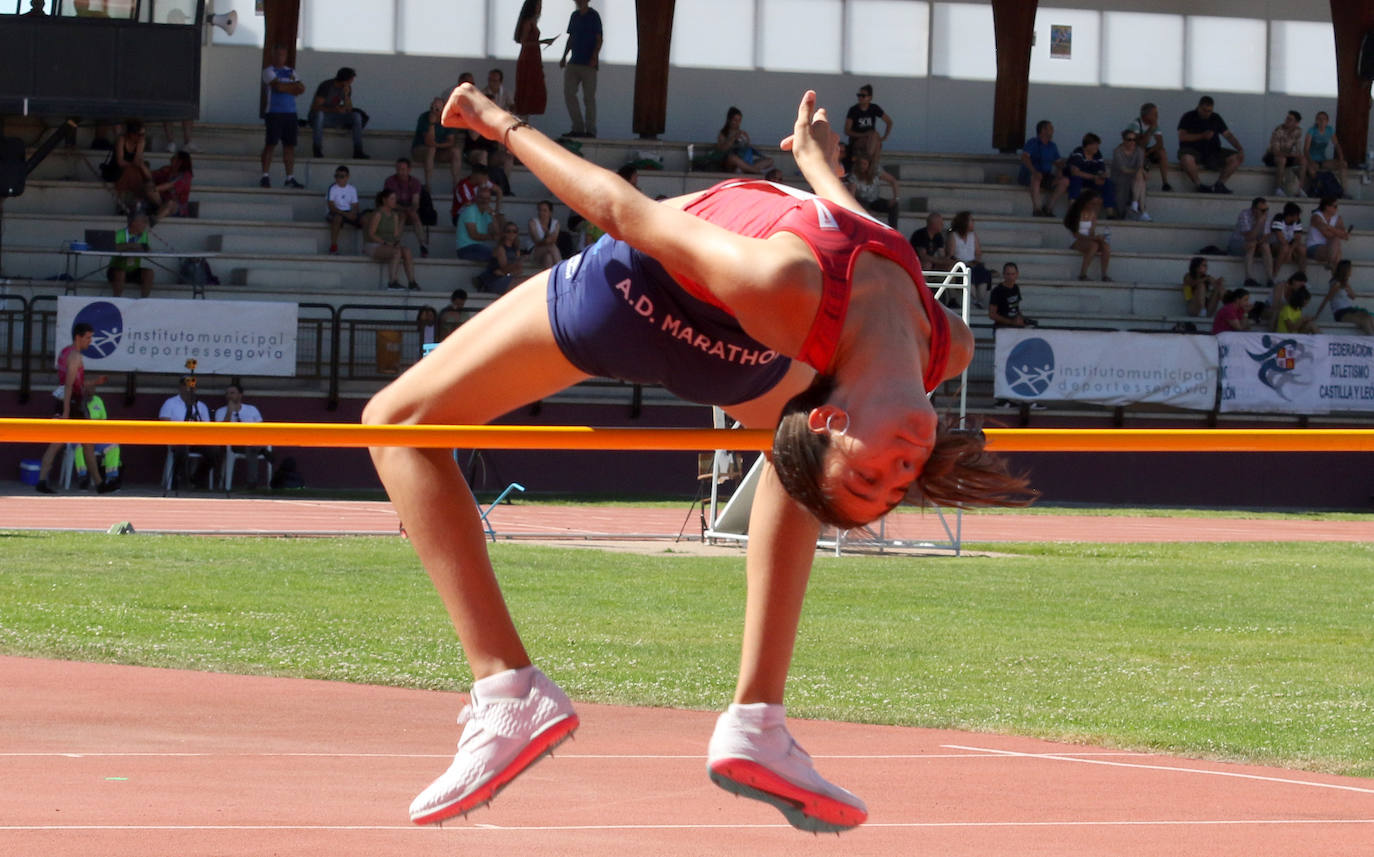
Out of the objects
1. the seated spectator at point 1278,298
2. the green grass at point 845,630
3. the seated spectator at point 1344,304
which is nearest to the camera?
the green grass at point 845,630

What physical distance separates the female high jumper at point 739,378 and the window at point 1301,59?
28.7m

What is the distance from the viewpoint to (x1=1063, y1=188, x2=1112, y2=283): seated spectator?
81.0ft

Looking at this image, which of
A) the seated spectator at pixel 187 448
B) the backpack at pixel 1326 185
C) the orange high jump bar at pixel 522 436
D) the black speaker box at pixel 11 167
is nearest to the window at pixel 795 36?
the backpack at pixel 1326 185

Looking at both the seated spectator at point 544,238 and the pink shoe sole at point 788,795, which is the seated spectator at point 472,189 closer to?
the seated spectator at point 544,238

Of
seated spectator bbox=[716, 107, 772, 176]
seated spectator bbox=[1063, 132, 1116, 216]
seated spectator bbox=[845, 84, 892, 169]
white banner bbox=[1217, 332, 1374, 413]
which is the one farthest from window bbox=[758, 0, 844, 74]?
white banner bbox=[1217, 332, 1374, 413]

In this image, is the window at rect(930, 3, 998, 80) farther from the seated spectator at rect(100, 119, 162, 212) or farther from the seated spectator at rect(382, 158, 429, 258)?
the seated spectator at rect(100, 119, 162, 212)

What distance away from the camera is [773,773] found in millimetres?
3902

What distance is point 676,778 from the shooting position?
5.75 m

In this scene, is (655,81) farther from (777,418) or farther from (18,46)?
(777,418)

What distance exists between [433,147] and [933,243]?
271 inches

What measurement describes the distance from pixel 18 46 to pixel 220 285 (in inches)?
150

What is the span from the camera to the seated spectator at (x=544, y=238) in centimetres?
2206

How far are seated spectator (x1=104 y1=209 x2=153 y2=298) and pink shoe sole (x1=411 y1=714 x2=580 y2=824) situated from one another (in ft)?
57.7

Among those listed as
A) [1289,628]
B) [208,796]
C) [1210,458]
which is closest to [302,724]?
[208,796]
